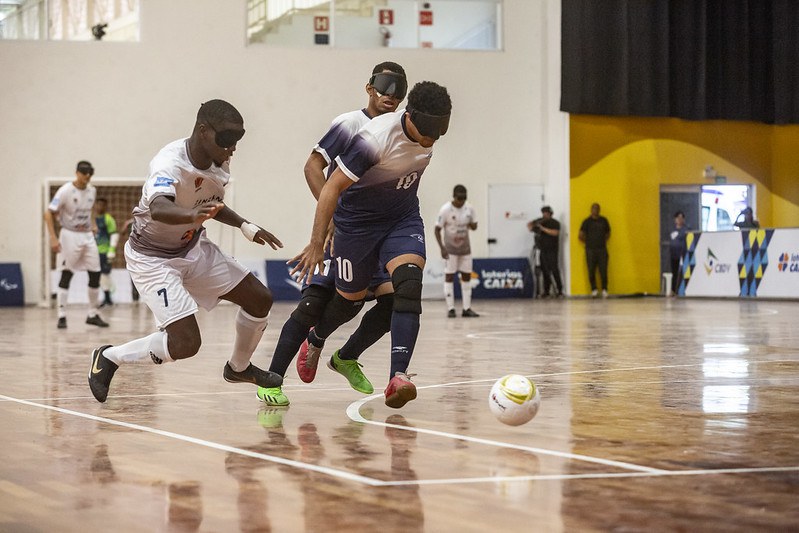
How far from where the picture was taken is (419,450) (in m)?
5.21

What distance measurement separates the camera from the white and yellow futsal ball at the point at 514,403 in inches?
229

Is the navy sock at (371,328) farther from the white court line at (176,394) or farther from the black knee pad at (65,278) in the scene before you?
the black knee pad at (65,278)

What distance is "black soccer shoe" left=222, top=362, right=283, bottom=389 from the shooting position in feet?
23.3

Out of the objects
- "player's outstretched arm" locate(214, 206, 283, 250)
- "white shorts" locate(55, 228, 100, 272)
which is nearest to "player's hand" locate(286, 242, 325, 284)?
"player's outstretched arm" locate(214, 206, 283, 250)

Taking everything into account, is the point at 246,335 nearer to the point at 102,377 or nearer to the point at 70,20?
the point at 102,377

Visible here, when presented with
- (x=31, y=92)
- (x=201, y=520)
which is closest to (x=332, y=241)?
(x=201, y=520)

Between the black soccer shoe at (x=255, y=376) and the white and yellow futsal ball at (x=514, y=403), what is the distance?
168 cm

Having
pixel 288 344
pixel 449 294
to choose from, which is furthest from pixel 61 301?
pixel 288 344

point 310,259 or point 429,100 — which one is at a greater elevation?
point 429,100

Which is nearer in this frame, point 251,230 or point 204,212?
point 204,212

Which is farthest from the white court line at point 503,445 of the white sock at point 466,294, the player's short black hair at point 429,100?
the white sock at point 466,294

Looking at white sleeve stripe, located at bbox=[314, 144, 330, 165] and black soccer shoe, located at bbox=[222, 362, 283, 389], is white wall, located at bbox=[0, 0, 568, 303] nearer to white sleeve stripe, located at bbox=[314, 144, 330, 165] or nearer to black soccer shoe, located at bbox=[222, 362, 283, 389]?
black soccer shoe, located at bbox=[222, 362, 283, 389]

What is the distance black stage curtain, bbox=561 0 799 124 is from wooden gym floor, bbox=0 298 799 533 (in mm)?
18306

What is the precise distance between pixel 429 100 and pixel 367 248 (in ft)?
3.30
